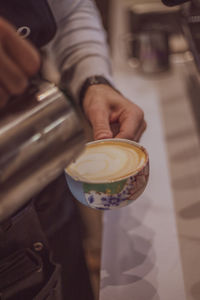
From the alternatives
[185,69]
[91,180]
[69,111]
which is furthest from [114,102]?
[185,69]

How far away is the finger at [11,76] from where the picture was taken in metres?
0.37

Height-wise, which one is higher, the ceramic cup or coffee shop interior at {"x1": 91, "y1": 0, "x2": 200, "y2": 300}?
the ceramic cup

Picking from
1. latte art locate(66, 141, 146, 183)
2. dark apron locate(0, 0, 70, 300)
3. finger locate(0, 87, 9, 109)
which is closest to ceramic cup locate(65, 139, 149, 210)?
latte art locate(66, 141, 146, 183)

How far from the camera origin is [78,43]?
106 centimetres

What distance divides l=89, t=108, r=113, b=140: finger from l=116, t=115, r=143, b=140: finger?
1.0 inches

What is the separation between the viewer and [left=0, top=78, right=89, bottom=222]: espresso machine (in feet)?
1.36

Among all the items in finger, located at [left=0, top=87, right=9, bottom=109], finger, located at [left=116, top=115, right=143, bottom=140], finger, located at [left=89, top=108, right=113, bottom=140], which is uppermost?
finger, located at [left=0, top=87, right=9, bottom=109]

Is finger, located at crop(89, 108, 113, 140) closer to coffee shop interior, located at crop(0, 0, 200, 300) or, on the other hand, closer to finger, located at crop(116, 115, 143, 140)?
finger, located at crop(116, 115, 143, 140)

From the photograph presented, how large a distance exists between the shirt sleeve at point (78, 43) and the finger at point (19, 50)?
0.61 m

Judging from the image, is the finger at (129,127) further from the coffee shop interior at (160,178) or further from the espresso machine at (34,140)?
the espresso machine at (34,140)

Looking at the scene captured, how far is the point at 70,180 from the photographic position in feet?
2.16

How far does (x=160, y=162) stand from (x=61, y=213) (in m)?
0.32

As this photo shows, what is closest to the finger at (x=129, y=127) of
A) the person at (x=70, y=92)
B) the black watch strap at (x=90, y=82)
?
the person at (x=70, y=92)

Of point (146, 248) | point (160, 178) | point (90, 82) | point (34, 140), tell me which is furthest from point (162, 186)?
point (34, 140)
